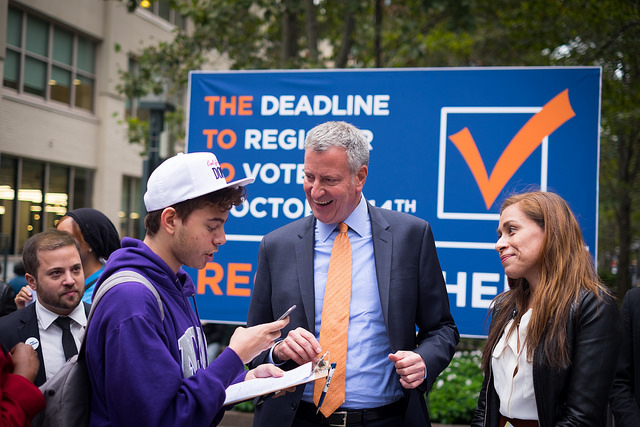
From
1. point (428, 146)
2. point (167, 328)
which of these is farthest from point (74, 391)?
point (428, 146)

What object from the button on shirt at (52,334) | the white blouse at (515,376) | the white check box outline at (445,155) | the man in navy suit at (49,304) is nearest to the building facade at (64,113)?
the white check box outline at (445,155)

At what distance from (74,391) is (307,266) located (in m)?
1.36

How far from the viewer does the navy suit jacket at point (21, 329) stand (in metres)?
2.94

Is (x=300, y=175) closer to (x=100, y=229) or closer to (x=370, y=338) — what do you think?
(x=100, y=229)

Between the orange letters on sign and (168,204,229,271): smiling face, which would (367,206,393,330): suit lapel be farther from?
the orange letters on sign

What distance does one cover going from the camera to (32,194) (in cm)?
1686

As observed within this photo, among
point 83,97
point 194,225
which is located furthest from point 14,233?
point 194,225

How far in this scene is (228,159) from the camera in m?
5.32

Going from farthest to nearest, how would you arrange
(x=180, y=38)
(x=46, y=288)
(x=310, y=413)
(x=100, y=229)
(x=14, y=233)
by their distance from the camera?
1. (x=14, y=233)
2. (x=180, y=38)
3. (x=100, y=229)
4. (x=46, y=288)
5. (x=310, y=413)

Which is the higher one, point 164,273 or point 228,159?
point 228,159

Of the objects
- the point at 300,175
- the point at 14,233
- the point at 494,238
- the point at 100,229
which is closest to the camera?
the point at 100,229

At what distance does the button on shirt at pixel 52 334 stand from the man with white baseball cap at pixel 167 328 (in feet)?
3.48

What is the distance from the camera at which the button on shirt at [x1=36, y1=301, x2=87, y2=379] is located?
2.95m

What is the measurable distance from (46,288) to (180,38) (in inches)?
374
